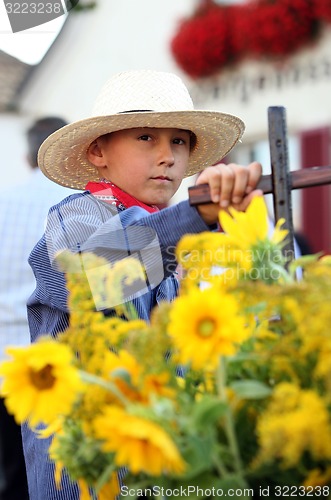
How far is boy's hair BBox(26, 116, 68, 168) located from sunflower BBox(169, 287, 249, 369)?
285cm

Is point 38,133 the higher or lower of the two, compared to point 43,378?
lower

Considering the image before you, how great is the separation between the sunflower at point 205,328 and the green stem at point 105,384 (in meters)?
0.07

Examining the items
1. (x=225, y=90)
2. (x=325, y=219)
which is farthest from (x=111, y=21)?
(x=325, y=219)

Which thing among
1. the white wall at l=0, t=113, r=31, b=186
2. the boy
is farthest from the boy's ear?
the white wall at l=0, t=113, r=31, b=186

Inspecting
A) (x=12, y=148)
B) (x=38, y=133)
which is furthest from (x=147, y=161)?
(x=12, y=148)

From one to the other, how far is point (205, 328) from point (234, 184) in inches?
17.3

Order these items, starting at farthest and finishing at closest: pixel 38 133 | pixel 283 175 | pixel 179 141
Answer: pixel 38 133 < pixel 179 141 < pixel 283 175

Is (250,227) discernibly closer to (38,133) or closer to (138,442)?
(138,442)

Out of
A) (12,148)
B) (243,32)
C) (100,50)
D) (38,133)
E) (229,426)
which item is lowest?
(12,148)

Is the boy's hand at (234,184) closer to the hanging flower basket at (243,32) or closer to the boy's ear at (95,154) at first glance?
the boy's ear at (95,154)

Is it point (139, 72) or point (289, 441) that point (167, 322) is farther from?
point (139, 72)

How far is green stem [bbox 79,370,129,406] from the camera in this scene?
78cm

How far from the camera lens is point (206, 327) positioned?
0.77 meters

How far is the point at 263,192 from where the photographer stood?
117 centimetres
